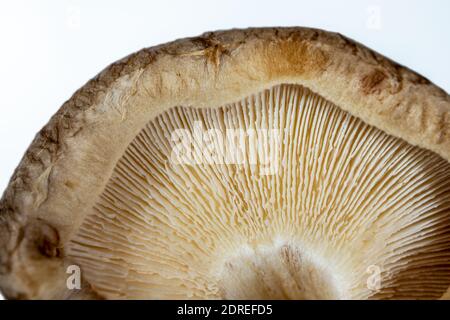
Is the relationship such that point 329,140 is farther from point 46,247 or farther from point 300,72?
point 46,247

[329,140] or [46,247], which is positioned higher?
[329,140]

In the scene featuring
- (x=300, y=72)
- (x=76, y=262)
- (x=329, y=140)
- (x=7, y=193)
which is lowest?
(x=76, y=262)

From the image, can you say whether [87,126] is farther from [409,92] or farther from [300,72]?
[409,92]

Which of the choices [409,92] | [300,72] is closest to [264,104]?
[300,72]
